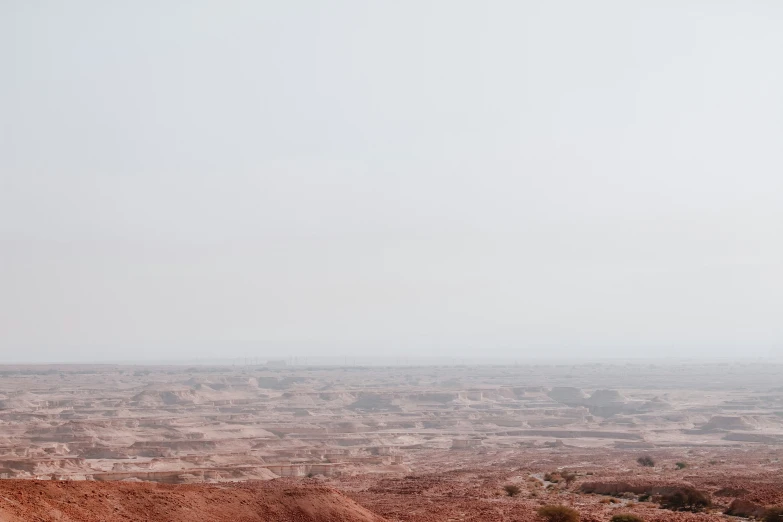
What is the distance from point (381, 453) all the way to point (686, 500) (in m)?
46.3

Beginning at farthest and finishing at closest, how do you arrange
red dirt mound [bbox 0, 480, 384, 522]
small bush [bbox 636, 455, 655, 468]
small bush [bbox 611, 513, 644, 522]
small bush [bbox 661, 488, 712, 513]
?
small bush [bbox 636, 455, 655, 468], small bush [bbox 661, 488, 712, 513], small bush [bbox 611, 513, 644, 522], red dirt mound [bbox 0, 480, 384, 522]

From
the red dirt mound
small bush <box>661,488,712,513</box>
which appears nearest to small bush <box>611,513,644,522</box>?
small bush <box>661,488,712,513</box>

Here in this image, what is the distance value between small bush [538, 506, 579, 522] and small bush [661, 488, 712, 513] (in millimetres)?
6927

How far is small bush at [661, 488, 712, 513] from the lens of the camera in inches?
1495

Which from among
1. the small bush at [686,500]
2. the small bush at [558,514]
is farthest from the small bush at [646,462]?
the small bush at [558,514]

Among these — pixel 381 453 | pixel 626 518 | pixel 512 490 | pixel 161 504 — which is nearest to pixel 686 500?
pixel 626 518

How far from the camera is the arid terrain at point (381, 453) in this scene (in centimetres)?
3047

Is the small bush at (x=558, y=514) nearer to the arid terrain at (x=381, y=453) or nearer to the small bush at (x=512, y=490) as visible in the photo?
the arid terrain at (x=381, y=453)

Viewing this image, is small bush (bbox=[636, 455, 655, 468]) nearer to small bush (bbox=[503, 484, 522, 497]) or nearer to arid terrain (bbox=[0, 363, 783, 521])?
arid terrain (bbox=[0, 363, 783, 521])

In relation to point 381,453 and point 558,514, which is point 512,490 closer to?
point 558,514

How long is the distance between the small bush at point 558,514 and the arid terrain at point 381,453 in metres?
1.04

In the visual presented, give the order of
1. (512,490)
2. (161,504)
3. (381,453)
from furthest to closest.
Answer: (381,453) → (512,490) → (161,504)

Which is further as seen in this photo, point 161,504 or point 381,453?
point 381,453

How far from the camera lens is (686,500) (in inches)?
1527
